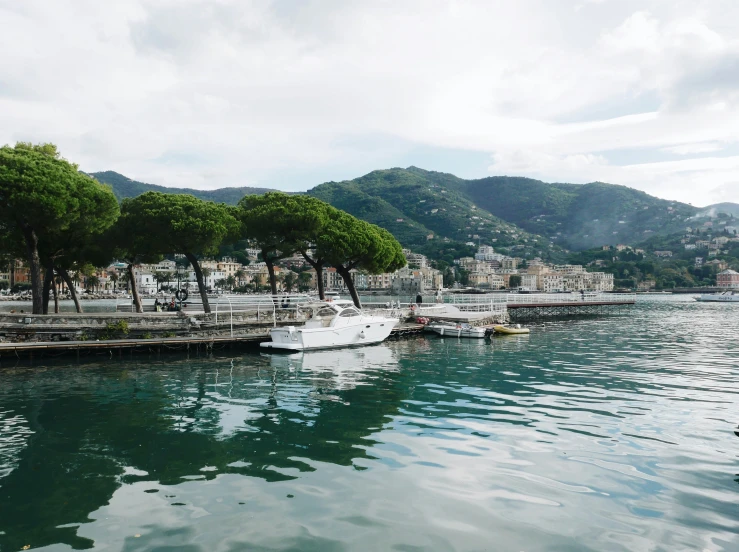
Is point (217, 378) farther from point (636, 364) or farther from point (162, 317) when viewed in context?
point (636, 364)

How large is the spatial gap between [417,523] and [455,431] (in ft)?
17.4

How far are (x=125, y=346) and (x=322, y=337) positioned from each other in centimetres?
1082

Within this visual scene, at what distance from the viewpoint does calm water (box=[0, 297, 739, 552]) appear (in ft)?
25.3

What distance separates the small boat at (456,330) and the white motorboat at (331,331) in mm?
7568

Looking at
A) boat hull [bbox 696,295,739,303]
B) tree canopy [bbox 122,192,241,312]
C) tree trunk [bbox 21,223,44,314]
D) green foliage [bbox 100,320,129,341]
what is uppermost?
tree canopy [bbox 122,192,241,312]

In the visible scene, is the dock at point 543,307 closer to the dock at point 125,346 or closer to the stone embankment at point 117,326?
the stone embankment at point 117,326

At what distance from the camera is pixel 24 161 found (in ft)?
95.2

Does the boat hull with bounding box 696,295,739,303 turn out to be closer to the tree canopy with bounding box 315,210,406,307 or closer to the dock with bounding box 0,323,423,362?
the tree canopy with bounding box 315,210,406,307

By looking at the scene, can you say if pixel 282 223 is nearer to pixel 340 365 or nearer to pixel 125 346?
pixel 125 346

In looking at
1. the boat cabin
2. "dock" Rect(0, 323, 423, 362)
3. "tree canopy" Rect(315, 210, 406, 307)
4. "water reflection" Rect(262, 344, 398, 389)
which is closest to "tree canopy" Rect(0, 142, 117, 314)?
"dock" Rect(0, 323, 423, 362)

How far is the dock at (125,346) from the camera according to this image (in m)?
26.5

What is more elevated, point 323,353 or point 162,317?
point 162,317

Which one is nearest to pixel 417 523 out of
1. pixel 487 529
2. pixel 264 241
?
pixel 487 529

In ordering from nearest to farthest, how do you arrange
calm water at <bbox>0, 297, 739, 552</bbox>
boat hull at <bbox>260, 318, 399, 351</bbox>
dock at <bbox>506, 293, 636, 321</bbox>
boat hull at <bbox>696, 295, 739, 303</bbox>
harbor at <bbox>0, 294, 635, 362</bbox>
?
calm water at <bbox>0, 297, 739, 552</bbox> → harbor at <bbox>0, 294, 635, 362</bbox> → boat hull at <bbox>260, 318, 399, 351</bbox> → dock at <bbox>506, 293, 636, 321</bbox> → boat hull at <bbox>696, 295, 739, 303</bbox>
